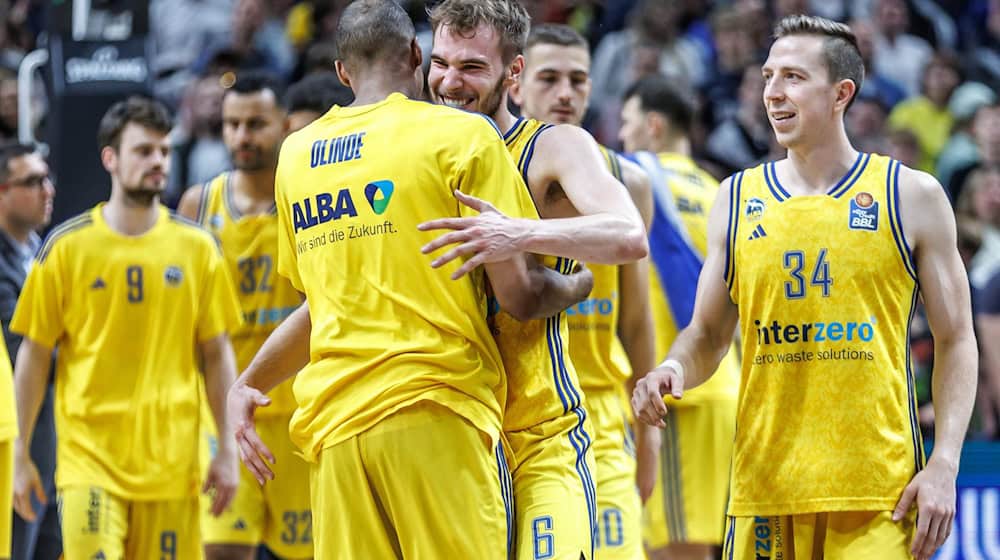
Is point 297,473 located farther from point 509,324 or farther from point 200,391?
point 509,324

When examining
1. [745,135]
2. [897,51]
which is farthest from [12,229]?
[897,51]

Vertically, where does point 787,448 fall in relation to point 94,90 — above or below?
below

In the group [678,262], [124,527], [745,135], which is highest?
[745,135]

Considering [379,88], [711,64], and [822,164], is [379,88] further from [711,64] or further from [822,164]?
[711,64]

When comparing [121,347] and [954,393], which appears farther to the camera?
[121,347]

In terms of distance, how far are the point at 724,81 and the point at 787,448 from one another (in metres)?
10.1

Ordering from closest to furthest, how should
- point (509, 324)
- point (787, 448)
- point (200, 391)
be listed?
point (509, 324) → point (787, 448) → point (200, 391)

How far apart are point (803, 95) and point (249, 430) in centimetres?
207

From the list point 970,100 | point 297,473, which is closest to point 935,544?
point 297,473

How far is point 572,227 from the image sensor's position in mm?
3936

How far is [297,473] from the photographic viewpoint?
7.68 metres

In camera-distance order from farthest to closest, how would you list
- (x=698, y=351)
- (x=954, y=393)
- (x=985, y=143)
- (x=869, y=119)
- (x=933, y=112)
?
(x=933, y=112)
(x=869, y=119)
(x=985, y=143)
(x=698, y=351)
(x=954, y=393)

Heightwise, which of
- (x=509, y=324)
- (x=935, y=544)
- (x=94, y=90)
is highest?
(x=94, y=90)

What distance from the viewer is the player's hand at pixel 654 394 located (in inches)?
178
